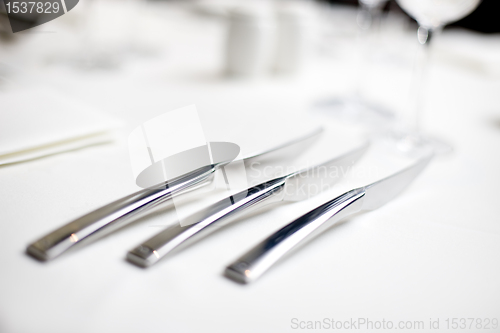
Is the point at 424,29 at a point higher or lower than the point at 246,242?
higher

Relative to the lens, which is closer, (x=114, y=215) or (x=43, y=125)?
(x=114, y=215)

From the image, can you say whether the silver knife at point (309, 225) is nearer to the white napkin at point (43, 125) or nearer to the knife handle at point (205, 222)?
the knife handle at point (205, 222)

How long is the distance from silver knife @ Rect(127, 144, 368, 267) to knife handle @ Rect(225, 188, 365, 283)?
0.04 meters

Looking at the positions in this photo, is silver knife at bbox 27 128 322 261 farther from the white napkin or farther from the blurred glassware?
the blurred glassware

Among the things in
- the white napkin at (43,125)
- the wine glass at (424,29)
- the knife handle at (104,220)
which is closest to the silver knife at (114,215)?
the knife handle at (104,220)

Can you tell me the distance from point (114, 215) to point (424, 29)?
44 centimetres

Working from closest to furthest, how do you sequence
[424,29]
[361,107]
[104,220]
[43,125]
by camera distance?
1. [104,220]
2. [43,125]
3. [424,29]
4. [361,107]

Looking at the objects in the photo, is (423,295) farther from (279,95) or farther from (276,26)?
(276,26)

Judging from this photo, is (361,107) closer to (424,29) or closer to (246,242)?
(424,29)

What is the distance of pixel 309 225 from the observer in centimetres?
28

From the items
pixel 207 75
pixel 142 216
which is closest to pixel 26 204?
pixel 142 216

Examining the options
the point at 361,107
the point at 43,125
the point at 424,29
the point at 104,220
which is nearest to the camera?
the point at 104,220

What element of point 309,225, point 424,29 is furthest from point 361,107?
point 309,225

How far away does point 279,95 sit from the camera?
652 mm
